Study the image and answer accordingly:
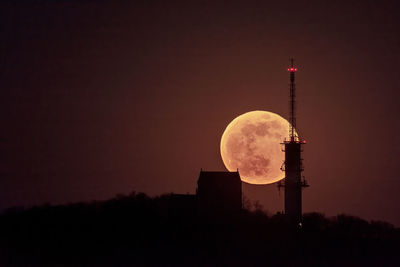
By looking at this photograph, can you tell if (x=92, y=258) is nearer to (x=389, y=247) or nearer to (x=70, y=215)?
(x=70, y=215)

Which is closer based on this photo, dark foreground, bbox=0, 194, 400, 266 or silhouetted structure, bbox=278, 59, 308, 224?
dark foreground, bbox=0, 194, 400, 266

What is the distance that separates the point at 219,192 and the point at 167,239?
62.7 ft

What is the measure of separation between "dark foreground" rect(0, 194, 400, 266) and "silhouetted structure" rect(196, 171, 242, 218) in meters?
1.73

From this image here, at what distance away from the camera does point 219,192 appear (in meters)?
168

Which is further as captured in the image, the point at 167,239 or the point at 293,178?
the point at 293,178

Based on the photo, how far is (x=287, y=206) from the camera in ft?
568

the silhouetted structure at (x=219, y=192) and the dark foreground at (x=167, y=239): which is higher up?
the silhouetted structure at (x=219, y=192)

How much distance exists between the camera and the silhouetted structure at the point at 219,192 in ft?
545

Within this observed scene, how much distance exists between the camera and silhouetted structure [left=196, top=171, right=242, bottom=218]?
545 ft

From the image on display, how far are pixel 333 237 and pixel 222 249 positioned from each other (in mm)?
18589

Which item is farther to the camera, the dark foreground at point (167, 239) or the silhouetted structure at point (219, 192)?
the silhouetted structure at point (219, 192)

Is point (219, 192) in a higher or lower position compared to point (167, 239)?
higher

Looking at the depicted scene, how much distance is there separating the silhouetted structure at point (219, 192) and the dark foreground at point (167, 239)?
1.73 m

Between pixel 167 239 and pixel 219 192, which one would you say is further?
pixel 219 192
